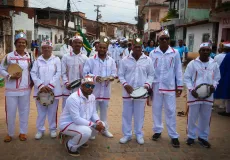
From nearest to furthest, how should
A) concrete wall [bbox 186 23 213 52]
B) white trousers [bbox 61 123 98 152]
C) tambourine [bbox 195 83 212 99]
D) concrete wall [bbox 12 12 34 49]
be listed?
white trousers [bbox 61 123 98 152] → tambourine [bbox 195 83 212 99] → concrete wall [bbox 186 23 213 52] → concrete wall [bbox 12 12 34 49]

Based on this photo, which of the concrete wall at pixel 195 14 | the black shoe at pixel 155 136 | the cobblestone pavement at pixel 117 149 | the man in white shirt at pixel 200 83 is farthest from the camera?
the concrete wall at pixel 195 14

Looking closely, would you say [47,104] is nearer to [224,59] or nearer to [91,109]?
[91,109]

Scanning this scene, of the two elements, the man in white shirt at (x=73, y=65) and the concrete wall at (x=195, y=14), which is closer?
the man in white shirt at (x=73, y=65)

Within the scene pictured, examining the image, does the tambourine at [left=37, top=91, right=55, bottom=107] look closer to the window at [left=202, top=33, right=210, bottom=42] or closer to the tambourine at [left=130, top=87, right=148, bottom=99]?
the tambourine at [left=130, top=87, right=148, bottom=99]

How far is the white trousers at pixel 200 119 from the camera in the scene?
4730mm

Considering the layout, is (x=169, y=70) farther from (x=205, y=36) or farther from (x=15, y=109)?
(x=205, y=36)

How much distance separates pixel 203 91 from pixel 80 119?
224cm

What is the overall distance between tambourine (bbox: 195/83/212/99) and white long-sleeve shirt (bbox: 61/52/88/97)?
89.6 inches

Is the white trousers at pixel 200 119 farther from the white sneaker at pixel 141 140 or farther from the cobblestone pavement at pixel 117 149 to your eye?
the white sneaker at pixel 141 140

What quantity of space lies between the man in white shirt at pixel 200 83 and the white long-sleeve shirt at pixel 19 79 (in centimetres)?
304

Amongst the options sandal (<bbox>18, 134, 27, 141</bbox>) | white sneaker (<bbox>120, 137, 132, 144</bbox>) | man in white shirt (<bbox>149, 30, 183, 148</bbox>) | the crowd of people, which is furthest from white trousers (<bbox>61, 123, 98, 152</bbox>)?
man in white shirt (<bbox>149, 30, 183, 148</bbox>)

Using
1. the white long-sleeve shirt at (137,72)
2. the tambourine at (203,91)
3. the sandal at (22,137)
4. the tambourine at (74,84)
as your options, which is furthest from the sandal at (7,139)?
the tambourine at (203,91)

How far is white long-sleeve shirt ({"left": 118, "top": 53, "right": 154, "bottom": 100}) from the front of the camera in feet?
15.5

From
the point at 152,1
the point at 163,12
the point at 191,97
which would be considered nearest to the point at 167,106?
the point at 191,97
